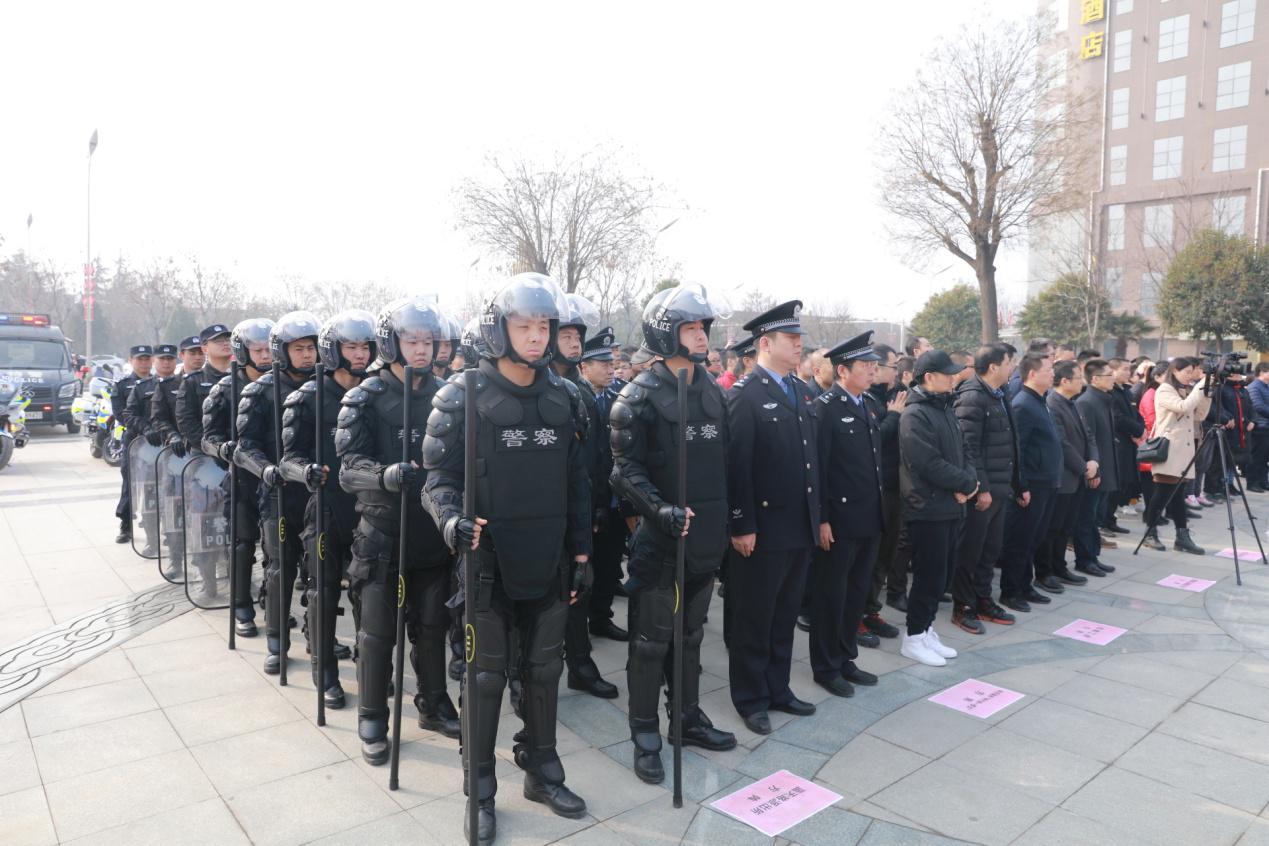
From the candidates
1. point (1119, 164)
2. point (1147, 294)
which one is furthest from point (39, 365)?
point (1119, 164)

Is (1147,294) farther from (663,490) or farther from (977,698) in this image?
(663,490)

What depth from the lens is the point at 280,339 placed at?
17.9 feet

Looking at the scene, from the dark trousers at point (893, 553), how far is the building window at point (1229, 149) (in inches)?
1625

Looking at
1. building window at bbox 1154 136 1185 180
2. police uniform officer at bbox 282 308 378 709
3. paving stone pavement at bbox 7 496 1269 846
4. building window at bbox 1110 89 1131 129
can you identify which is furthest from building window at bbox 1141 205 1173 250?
police uniform officer at bbox 282 308 378 709

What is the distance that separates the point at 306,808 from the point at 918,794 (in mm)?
2838

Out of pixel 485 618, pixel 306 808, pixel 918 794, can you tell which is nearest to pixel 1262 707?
pixel 918 794

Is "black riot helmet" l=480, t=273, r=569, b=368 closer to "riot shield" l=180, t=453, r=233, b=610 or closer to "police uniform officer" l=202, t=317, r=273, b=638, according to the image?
"police uniform officer" l=202, t=317, r=273, b=638

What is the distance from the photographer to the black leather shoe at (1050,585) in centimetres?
734

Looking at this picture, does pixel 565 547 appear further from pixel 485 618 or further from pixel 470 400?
pixel 470 400

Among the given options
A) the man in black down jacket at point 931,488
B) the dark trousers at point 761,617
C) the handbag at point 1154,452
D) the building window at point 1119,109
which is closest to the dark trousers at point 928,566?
the man in black down jacket at point 931,488

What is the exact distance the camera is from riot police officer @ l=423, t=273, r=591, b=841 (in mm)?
3398

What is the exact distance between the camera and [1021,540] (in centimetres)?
694

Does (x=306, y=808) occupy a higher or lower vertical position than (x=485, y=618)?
lower

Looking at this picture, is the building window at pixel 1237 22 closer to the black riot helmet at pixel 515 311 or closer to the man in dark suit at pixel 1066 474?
the man in dark suit at pixel 1066 474
